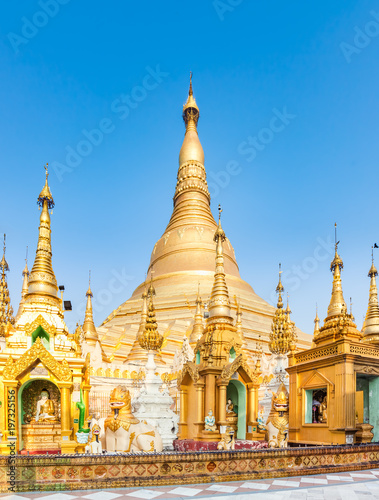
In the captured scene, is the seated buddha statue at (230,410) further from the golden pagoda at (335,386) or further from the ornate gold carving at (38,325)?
the ornate gold carving at (38,325)

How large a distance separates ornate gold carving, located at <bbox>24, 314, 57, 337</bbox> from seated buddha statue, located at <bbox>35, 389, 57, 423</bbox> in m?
1.50

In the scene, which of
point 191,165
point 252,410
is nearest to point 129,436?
point 252,410

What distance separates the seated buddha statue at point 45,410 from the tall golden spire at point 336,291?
817 centimetres

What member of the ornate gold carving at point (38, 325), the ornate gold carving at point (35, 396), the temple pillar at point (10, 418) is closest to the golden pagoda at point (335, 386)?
the ornate gold carving at point (35, 396)

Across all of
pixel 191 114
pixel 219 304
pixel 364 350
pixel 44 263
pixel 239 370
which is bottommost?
pixel 239 370

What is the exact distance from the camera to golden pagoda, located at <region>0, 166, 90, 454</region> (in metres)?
9.73

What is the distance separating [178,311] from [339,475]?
27.1 meters

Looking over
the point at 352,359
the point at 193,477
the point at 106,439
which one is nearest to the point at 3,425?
the point at 106,439

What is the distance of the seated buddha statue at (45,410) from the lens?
10.2 m

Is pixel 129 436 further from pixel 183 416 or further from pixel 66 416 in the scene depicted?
pixel 183 416

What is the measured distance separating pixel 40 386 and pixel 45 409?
2.58ft

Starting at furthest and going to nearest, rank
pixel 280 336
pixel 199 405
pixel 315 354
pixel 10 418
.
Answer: pixel 280 336, pixel 199 405, pixel 315 354, pixel 10 418

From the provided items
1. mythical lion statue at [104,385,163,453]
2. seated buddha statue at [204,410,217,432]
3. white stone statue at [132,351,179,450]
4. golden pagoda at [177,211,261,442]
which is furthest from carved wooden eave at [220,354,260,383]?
mythical lion statue at [104,385,163,453]

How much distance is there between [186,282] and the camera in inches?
1471
